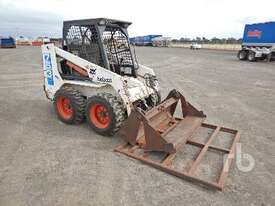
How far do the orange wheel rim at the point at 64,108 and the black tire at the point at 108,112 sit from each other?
827 millimetres

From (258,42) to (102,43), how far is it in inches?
842

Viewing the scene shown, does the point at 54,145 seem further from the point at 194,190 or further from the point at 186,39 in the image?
the point at 186,39

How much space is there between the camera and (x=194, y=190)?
3.17m

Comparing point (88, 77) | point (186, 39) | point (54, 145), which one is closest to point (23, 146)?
point (54, 145)

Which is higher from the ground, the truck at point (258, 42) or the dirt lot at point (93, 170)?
the truck at point (258, 42)

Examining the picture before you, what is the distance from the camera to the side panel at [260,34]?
20.9 metres

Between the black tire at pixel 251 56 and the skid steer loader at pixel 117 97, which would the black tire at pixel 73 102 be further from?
the black tire at pixel 251 56

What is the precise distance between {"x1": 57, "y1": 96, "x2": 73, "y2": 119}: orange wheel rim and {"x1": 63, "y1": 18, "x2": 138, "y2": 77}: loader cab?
Answer: 3.59 feet

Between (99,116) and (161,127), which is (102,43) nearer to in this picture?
(99,116)

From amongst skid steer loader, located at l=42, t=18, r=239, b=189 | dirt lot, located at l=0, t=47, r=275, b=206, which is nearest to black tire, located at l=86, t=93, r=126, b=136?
skid steer loader, located at l=42, t=18, r=239, b=189

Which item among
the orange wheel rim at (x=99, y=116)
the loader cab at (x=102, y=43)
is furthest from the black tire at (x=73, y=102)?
the loader cab at (x=102, y=43)

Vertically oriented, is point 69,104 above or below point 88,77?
below

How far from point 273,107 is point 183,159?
4653mm

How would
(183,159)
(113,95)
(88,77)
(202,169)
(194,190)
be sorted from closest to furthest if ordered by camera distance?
(194,190), (202,169), (183,159), (113,95), (88,77)
